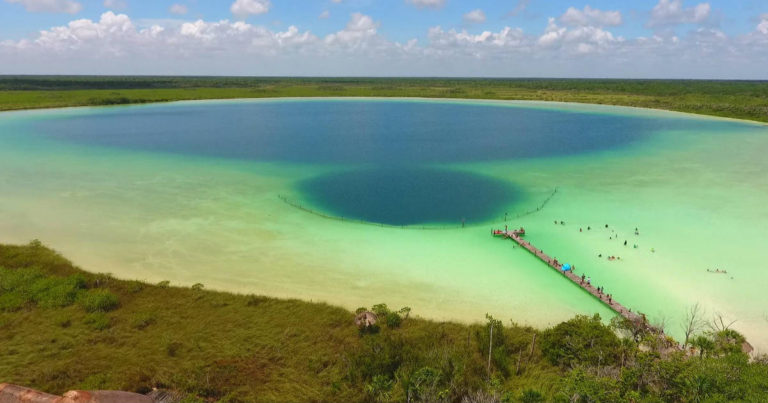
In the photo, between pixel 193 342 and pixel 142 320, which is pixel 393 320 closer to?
pixel 193 342

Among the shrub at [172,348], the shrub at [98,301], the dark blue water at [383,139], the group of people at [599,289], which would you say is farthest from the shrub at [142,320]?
the group of people at [599,289]

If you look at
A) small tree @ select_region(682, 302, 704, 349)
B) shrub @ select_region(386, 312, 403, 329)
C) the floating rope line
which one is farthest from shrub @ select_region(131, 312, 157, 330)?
small tree @ select_region(682, 302, 704, 349)

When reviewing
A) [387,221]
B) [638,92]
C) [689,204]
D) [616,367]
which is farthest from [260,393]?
[638,92]

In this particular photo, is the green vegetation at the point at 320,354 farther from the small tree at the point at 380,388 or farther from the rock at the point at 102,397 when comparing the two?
the rock at the point at 102,397

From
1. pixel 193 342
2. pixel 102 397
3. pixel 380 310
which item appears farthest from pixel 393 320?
pixel 102 397

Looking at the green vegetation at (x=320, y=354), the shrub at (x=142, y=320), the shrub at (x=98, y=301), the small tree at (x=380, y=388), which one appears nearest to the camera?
the green vegetation at (x=320, y=354)

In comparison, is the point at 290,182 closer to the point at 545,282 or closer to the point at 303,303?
the point at 303,303

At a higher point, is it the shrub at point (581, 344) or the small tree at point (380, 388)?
the shrub at point (581, 344)
